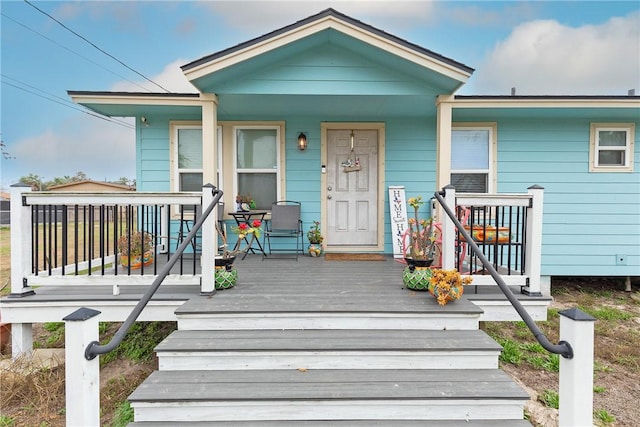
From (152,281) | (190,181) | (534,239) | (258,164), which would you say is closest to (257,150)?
(258,164)

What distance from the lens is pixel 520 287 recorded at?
10.2ft

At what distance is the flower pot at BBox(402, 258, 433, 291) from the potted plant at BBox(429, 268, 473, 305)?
0.22 m

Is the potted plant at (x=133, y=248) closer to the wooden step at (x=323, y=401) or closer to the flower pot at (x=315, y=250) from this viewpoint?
the flower pot at (x=315, y=250)

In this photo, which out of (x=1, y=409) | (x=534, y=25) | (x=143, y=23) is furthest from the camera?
(x=143, y=23)

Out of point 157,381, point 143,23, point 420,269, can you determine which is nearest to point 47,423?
point 157,381

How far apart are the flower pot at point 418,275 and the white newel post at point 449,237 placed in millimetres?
143

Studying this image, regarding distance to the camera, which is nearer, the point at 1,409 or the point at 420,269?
the point at 1,409

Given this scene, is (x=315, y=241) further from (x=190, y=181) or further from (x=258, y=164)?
(x=190, y=181)

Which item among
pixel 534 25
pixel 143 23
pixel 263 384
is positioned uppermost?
pixel 143 23

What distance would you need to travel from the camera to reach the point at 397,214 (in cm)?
511

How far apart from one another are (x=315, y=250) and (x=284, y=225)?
61cm

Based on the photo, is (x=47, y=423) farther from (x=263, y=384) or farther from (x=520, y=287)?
(x=520, y=287)

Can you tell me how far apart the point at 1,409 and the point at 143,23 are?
64.7 feet

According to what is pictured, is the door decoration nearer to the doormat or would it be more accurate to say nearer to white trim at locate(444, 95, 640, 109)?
the doormat
